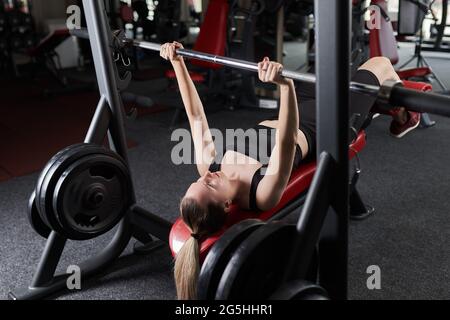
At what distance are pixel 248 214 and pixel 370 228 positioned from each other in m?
0.89

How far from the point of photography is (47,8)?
701 centimetres

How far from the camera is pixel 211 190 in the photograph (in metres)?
1.37

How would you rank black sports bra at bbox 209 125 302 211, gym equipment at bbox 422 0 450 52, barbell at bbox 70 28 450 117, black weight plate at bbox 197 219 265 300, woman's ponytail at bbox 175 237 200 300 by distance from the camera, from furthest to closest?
gym equipment at bbox 422 0 450 52 → black sports bra at bbox 209 125 302 211 → woman's ponytail at bbox 175 237 200 300 → black weight plate at bbox 197 219 265 300 → barbell at bbox 70 28 450 117

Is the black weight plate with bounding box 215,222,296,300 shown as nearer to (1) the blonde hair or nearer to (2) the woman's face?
(1) the blonde hair

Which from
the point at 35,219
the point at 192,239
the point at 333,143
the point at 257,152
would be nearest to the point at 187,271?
the point at 192,239

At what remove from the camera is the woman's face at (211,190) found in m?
1.33

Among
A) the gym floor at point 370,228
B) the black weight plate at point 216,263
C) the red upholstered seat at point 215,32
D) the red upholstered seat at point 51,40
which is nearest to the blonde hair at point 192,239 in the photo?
the black weight plate at point 216,263

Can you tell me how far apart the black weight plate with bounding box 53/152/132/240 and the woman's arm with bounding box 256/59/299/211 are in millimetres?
577

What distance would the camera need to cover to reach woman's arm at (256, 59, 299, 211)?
114cm

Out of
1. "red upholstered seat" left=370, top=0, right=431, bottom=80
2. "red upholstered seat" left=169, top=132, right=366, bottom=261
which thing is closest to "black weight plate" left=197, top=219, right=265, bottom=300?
"red upholstered seat" left=169, top=132, right=366, bottom=261

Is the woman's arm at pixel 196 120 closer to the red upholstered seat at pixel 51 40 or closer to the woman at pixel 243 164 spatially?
the woman at pixel 243 164

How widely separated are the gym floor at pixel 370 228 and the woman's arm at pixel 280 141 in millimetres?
574

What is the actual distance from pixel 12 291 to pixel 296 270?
126 centimetres
